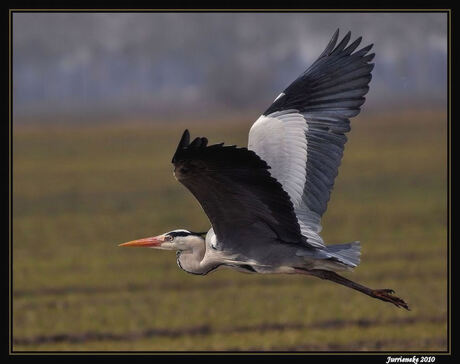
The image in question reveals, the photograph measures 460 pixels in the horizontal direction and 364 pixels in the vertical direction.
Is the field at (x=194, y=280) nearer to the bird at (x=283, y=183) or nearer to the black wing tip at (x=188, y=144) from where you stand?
the bird at (x=283, y=183)

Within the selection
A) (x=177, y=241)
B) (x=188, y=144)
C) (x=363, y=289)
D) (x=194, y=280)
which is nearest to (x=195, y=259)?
(x=177, y=241)

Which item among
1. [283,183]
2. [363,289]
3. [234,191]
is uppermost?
[283,183]

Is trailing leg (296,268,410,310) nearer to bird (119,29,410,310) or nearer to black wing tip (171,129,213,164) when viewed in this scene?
bird (119,29,410,310)

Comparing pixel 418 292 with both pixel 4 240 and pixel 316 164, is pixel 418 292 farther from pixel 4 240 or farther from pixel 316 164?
pixel 316 164

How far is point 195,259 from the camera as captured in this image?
5.23m

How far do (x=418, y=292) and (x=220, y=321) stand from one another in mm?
2187

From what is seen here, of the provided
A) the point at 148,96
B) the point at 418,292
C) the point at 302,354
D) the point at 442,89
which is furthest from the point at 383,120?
the point at 302,354

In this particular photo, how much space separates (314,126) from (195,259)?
1059mm

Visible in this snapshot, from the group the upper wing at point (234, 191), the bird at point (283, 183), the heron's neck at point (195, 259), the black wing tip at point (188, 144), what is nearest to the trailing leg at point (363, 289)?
the bird at point (283, 183)

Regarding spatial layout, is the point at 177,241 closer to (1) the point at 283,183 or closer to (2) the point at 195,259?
(2) the point at 195,259

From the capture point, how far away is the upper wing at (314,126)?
557cm

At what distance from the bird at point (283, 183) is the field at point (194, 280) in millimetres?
3150

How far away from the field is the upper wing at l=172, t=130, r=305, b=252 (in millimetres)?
3651

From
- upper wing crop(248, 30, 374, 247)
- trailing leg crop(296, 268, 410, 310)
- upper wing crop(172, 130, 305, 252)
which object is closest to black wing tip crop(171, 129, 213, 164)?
upper wing crop(172, 130, 305, 252)
